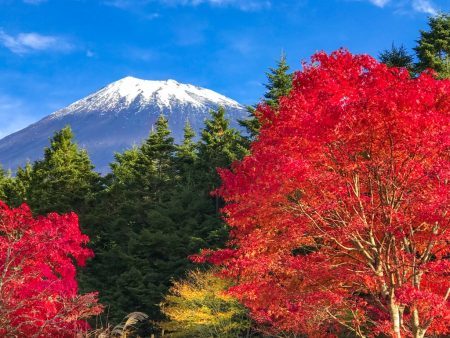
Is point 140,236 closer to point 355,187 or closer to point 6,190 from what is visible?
point 355,187

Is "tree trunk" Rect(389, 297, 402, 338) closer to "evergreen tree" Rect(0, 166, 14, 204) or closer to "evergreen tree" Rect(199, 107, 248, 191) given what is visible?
"evergreen tree" Rect(199, 107, 248, 191)

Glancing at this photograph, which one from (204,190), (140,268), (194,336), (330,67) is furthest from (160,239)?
(330,67)

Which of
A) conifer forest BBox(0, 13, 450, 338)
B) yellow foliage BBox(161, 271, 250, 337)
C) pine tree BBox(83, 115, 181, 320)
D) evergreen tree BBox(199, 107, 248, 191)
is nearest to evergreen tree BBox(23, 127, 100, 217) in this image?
pine tree BBox(83, 115, 181, 320)

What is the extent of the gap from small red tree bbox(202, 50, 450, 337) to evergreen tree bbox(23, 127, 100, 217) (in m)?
27.7

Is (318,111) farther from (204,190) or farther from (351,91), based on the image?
(204,190)

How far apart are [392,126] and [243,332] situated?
15.2 meters

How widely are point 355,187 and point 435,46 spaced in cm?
2293

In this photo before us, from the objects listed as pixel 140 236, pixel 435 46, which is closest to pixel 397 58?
pixel 435 46

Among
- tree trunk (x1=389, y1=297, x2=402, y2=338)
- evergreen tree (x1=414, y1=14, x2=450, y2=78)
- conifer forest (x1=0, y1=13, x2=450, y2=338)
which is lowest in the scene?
tree trunk (x1=389, y1=297, x2=402, y2=338)

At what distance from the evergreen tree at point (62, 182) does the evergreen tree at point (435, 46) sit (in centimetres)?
2471

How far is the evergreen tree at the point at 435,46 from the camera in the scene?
26.5 m

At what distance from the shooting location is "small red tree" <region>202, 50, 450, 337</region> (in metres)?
8.50

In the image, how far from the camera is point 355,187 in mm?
9531

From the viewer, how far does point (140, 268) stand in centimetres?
2834
